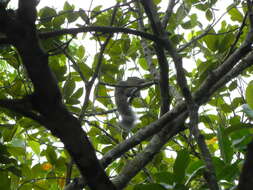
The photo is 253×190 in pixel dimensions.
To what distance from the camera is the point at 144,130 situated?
132 cm

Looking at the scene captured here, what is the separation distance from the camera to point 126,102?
6.06 feet

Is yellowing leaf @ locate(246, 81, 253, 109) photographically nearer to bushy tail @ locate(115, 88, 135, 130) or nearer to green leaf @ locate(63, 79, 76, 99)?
bushy tail @ locate(115, 88, 135, 130)

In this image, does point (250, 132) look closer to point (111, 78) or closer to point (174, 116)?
point (174, 116)

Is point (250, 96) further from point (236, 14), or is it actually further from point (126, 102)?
point (236, 14)

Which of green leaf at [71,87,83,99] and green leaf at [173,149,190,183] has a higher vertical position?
green leaf at [71,87,83,99]

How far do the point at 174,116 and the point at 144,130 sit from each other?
119 mm

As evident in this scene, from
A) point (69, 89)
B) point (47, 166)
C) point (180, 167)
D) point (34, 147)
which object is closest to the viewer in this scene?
point (180, 167)

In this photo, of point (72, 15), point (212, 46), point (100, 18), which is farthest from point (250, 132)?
point (100, 18)

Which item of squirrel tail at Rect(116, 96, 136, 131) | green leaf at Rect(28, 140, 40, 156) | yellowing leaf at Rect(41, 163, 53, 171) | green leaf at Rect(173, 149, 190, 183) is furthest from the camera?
green leaf at Rect(28, 140, 40, 156)

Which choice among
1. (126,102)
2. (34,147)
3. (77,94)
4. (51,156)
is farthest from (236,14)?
(34,147)

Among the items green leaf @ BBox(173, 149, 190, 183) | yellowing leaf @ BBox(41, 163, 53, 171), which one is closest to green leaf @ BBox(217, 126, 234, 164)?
green leaf @ BBox(173, 149, 190, 183)

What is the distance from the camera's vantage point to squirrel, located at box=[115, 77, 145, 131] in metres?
1.76

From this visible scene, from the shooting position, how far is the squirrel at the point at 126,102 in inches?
69.4

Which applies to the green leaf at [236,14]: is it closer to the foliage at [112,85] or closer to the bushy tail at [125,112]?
the foliage at [112,85]
